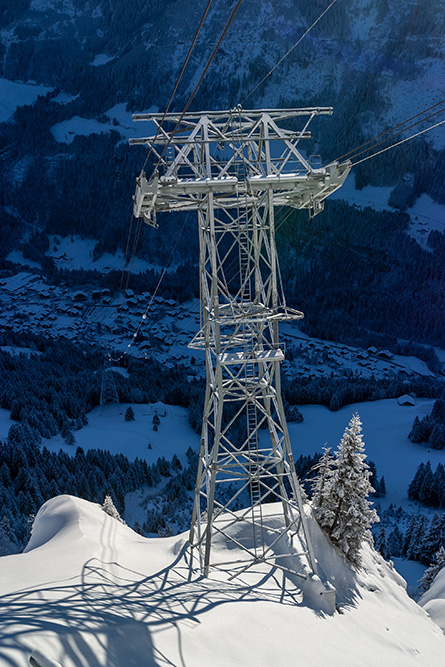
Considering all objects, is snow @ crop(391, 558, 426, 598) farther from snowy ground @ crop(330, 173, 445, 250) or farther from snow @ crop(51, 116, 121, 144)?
snow @ crop(51, 116, 121, 144)

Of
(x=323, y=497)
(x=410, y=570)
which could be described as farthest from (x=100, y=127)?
(x=323, y=497)

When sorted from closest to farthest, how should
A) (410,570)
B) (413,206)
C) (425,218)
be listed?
(410,570), (425,218), (413,206)

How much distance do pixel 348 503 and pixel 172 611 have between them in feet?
30.6

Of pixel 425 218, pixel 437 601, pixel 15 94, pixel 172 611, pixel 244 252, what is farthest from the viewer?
pixel 15 94

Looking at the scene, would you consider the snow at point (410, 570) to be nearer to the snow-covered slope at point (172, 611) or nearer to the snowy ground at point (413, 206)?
the snow-covered slope at point (172, 611)

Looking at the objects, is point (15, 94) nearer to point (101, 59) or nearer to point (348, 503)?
point (101, 59)

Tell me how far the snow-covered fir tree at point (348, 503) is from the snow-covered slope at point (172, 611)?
0.66m

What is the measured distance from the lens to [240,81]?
12775cm

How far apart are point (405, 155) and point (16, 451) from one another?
12096 cm

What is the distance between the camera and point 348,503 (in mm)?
18062

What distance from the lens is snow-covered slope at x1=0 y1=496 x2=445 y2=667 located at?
8039 millimetres

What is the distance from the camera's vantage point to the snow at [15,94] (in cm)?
13412

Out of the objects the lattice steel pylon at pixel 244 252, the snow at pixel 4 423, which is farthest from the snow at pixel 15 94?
the lattice steel pylon at pixel 244 252

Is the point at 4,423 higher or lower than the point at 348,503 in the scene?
lower
